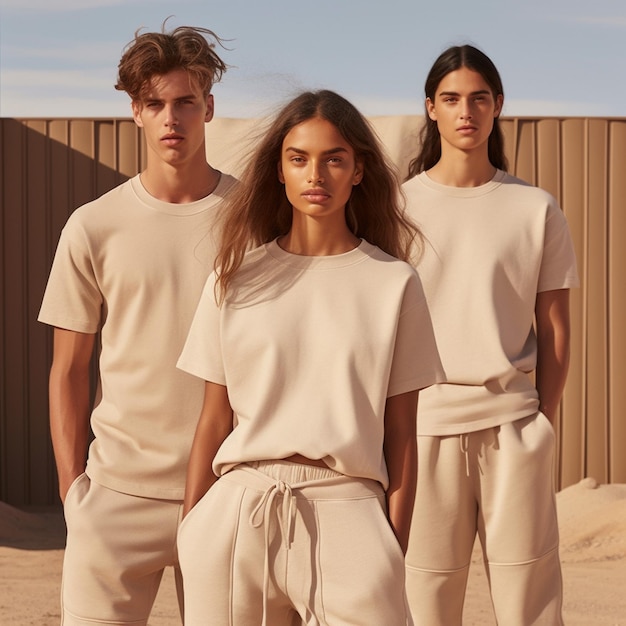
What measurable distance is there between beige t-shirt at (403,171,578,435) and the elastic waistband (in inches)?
40.9

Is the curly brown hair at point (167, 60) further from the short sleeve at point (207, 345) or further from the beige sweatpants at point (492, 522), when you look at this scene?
the beige sweatpants at point (492, 522)

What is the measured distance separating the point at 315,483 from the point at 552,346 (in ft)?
4.49

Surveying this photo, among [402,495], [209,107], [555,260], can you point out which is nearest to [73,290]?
[209,107]

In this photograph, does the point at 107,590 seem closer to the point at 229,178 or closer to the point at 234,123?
the point at 229,178

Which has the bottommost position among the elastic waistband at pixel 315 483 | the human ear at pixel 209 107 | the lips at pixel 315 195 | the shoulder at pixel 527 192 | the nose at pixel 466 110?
the elastic waistband at pixel 315 483

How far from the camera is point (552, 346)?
3.28 metres

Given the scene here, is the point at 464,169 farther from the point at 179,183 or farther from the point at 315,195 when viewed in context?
the point at 315,195

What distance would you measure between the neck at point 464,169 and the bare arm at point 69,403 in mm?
1150

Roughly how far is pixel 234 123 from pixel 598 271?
9.25 ft

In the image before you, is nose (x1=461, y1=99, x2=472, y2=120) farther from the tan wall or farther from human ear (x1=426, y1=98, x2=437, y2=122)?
the tan wall

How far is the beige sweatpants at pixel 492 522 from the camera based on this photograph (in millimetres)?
3160

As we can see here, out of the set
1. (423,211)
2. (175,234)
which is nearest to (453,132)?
(423,211)

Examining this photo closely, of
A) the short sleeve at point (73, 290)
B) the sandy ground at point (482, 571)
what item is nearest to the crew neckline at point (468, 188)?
the short sleeve at point (73, 290)

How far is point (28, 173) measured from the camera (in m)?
8.59
